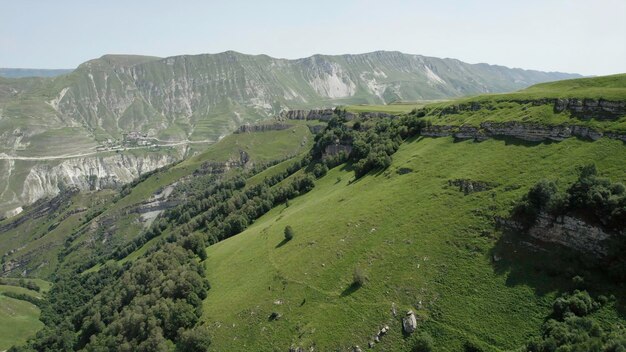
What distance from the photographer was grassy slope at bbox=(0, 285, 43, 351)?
15612cm

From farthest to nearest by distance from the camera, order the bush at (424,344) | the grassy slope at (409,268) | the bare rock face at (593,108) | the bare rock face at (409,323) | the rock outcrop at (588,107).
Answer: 1. the rock outcrop at (588,107)
2. the bare rock face at (593,108)
3. the bare rock face at (409,323)
4. the grassy slope at (409,268)
5. the bush at (424,344)

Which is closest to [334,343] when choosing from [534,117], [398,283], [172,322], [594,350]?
[398,283]

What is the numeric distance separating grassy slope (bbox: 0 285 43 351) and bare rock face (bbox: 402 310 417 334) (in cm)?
16061

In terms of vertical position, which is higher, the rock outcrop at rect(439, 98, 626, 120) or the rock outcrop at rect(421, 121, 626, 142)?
A: the rock outcrop at rect(439, 98, 626, 120)

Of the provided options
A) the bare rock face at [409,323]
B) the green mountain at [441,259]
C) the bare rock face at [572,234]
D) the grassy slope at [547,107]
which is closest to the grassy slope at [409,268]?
the green mountain at [441,259]

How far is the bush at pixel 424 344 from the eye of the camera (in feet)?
196

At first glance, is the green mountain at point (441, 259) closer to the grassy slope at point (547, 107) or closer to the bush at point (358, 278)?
the grassy slope at point (547, 107)

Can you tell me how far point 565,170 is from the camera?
78062 mm

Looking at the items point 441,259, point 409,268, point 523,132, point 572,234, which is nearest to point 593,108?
point 523,132

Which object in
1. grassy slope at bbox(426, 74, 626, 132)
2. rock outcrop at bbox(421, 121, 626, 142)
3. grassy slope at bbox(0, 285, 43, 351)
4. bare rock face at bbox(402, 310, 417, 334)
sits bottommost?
grassy slope at bbox(0, 285, 43, 351)

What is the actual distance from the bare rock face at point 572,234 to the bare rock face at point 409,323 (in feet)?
87.0

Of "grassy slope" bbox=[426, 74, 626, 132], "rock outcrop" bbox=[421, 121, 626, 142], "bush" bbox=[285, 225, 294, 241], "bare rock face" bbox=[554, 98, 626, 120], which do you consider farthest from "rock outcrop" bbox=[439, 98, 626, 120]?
"bush" bbox=[285, 225, 294, 241]

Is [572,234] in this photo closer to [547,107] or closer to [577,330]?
[577,330]

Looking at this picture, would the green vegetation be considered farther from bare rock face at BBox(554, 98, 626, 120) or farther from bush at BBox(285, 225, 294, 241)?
bush at BBox(285, 225, 294, 241)
